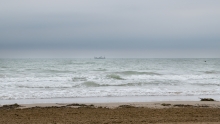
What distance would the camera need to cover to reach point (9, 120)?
337 inches

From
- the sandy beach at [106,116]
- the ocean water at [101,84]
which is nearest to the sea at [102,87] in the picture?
the ocean water at [101,84]

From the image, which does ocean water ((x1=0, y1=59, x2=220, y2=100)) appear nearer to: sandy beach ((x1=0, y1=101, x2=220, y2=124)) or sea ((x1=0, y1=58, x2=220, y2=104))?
sea ((x1=0, y1=58, x2=220, y2=104))

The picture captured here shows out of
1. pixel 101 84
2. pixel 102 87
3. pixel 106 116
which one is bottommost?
pixel 106 116

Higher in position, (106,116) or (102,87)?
(102,87)

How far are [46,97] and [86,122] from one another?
26.3ft

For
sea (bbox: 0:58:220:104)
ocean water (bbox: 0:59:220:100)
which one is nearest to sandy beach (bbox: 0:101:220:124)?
sea (bbox: 0:58:220:104)

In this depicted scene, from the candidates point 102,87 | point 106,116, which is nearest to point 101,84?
point 102,87

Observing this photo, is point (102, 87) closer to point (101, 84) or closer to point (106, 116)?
point (101, 84)

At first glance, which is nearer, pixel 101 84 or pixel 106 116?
pixel 106 116

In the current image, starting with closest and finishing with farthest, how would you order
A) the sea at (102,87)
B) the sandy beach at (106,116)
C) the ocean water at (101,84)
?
the sandy beach at (106,116) < the sea at (102,87) < the ocean water at (101,84)

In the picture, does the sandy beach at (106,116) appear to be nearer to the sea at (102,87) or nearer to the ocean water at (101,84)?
the sea at (102,87)

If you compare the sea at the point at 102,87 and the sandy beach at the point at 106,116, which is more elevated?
the sea at the point at 102,87

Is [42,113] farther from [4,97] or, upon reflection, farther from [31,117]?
[4,97]

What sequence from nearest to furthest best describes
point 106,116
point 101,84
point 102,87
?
1. point 106,116
2. point 102,87
3. point 101,84
